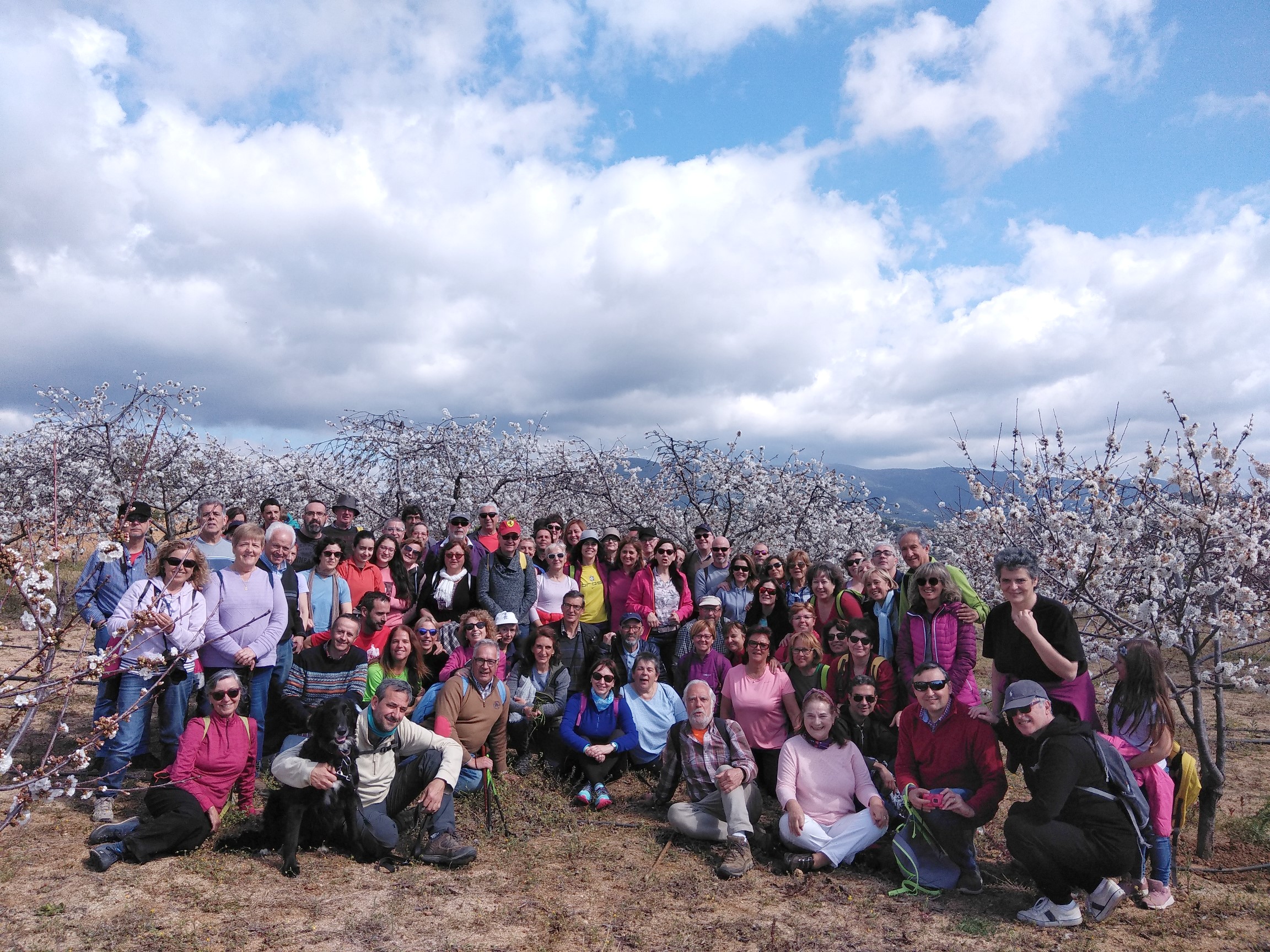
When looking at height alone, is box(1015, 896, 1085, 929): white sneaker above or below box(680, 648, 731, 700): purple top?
below

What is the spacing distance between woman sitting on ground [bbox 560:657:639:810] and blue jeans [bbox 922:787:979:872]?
251cm

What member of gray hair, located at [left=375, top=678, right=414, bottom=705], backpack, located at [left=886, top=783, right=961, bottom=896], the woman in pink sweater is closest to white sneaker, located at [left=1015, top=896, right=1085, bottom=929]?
backpack, located at [left=886, top=783, right=961, bottom=896]

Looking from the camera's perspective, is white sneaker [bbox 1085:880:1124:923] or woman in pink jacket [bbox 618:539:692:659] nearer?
white sneaker [bbox 1085:880:1124:923]

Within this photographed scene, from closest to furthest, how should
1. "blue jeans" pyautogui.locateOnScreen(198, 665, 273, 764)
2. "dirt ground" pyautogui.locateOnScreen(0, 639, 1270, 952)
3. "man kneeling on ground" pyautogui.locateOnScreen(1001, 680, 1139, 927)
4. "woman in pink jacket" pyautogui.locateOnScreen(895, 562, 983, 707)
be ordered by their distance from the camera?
"dirt ground" pyautogui.locateOnScreen(0, 639, 1270, 952) → "man kneeling on ground" pyautogui.locateOnScreen(1001, 680, 1139, 927) → "woman in pink jacket" pyautogui.locateOnScreen(895, 562, 983, 707) → "blue jeans" pyautogui.locateOnScreen(198, 665, 273, 764)

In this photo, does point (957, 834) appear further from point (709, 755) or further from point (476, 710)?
point (476, 710)

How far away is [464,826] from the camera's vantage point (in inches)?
219

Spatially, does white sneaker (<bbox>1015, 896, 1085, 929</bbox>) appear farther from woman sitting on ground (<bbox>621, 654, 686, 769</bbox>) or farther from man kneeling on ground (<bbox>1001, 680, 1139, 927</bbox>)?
woman sitting on ground (<bbox>621, 654, 686, 769</bbox>)

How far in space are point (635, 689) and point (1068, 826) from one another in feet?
10.7

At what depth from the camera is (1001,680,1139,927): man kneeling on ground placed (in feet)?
13.9

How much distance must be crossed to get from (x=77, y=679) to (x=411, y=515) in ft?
15.6

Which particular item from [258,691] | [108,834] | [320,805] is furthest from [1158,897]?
[108,834]

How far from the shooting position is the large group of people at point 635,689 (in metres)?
4.57

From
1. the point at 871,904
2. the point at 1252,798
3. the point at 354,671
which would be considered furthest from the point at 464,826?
the point at 1252,798

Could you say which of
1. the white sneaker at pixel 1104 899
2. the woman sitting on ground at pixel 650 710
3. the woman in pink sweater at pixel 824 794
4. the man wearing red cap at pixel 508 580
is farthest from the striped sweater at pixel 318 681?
the white sneaker at pixel 1104 899
